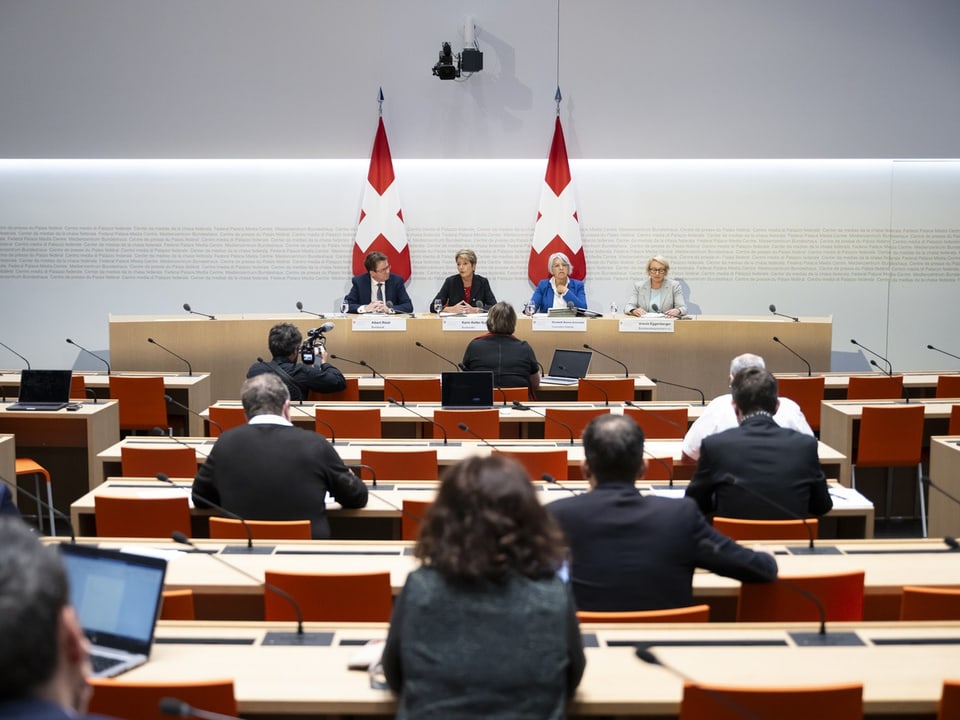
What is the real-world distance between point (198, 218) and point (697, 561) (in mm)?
8372

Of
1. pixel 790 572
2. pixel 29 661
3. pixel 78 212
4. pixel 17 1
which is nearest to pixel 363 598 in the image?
pixel 790 572

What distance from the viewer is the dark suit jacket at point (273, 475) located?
3.83 m

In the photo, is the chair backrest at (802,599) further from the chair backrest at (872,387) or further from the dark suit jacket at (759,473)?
the chair backrest at (872,387)

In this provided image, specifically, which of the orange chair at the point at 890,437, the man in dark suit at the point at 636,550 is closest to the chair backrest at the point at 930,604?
the man in dark suit at the point at 636,550

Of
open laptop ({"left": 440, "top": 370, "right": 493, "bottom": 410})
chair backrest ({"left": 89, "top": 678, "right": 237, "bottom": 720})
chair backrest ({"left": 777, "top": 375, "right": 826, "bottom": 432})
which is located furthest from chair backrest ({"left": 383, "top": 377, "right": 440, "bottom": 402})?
chair backrest ({"left": 89, "top": 678, "right": 237, "bottom": 720})

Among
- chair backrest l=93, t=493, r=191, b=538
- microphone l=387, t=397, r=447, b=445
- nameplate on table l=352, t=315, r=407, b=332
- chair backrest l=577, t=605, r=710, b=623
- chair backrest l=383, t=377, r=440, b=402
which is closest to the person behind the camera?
chair backrest l=577, t=605, r=710, b=623

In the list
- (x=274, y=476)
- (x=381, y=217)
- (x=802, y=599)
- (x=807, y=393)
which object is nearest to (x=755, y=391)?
(x=802, y=599)

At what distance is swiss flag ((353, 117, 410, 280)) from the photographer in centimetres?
985

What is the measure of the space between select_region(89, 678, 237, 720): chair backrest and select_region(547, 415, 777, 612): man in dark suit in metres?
1.04

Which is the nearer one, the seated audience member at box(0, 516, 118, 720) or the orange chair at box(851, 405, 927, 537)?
the seated audience member at box(0, 516, 118, 720)

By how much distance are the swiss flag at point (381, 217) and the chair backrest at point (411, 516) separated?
241 inches

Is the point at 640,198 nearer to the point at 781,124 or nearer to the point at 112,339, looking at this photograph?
the point at 781,124

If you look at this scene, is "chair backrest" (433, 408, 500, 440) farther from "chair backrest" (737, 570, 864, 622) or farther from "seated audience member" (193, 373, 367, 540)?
"chair backrest" (737, 570, 864, 622)

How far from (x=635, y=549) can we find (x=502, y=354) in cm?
410
